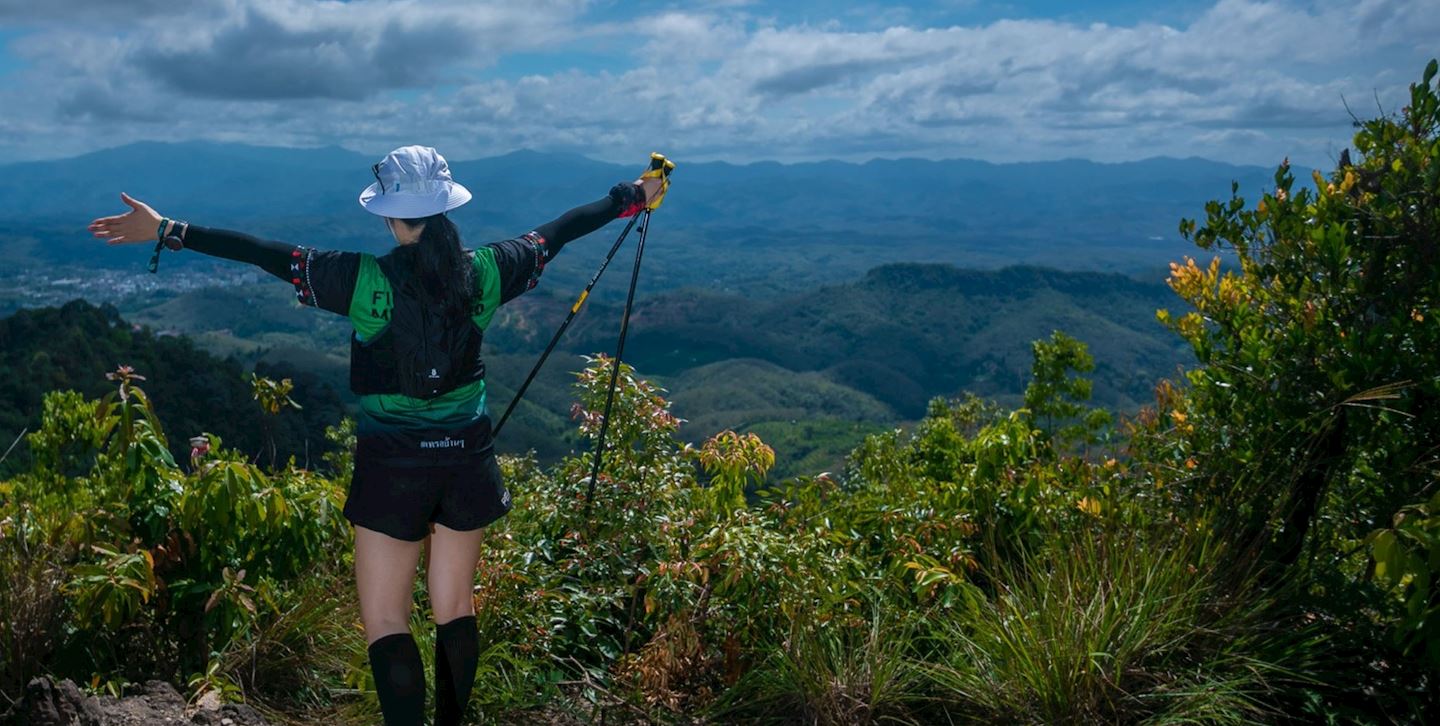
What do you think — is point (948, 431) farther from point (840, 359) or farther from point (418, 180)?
point (840, 359)

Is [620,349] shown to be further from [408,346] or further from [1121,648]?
[1121,648]

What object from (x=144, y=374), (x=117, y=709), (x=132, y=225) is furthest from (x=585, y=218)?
(x=144, y=374)

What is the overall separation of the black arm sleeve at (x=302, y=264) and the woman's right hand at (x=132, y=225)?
4.9 inches

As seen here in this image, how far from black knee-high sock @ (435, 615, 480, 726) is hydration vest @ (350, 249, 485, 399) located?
2.47ft

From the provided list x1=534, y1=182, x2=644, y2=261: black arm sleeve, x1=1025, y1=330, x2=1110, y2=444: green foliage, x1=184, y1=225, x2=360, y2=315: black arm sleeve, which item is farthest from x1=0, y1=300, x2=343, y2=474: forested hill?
x1=184, y1=225, x2=360, y2=315: black arm sleeve

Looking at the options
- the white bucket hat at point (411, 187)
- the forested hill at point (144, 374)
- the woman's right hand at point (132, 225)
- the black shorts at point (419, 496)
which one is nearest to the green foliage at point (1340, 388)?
the black shorts at point (419, 496)

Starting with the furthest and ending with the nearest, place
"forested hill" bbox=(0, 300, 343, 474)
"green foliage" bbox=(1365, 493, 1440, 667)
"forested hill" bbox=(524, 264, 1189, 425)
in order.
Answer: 1. "forested hill" bbox=(524, 264, 1189, 425)
2. "forested hill" bbox=(0, 300, 343, 474)
3. "green foliage" bbox=(1365, 493, 1440, 667)

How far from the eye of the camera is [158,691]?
11.1 feet

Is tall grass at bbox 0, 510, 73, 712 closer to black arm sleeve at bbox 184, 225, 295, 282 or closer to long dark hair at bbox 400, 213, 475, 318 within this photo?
black arm sleeve at bbox 184, 225, 295, 282

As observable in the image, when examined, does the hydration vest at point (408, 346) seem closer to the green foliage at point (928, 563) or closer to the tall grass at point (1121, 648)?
the green foliage at point (928, 563)

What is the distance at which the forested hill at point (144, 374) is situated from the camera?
3186 cm

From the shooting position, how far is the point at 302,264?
293cm

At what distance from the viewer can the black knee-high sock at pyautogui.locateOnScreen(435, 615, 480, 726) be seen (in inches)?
122

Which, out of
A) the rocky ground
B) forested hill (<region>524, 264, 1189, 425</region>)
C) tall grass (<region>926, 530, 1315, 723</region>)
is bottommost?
forested hill (<region>524, 264, 1189, 425</region>)
